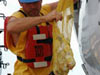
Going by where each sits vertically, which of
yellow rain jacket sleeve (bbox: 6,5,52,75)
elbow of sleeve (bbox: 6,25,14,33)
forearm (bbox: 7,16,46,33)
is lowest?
yellow rain jacket sleeve (bbox: 6,5,52,75)

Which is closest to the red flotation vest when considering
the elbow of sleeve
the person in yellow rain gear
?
the person in yellow rain gear

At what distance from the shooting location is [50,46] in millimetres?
2645

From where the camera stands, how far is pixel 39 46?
263cm

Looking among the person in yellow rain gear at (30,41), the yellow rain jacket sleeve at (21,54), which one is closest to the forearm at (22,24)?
the person in yellow rain gear at (30,41)

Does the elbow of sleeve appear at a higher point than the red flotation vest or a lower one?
higher

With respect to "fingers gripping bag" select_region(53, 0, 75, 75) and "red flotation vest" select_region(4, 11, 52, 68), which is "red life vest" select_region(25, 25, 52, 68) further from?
"fingers gripping bag" select_region(53, 0, 75, 75)

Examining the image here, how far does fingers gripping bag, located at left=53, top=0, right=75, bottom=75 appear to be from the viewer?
2.33 meters

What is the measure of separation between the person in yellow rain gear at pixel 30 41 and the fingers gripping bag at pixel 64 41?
0.48 feet

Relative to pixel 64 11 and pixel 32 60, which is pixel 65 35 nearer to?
pixel 64 11

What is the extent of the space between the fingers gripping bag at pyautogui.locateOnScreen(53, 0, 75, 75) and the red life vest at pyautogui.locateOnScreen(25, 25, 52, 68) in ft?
0.69

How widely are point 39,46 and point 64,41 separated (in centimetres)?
31

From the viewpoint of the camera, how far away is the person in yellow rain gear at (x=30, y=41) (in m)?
2.49

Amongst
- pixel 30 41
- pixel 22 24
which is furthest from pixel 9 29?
pixel 30 41

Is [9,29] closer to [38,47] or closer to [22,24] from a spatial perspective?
[22,24]
